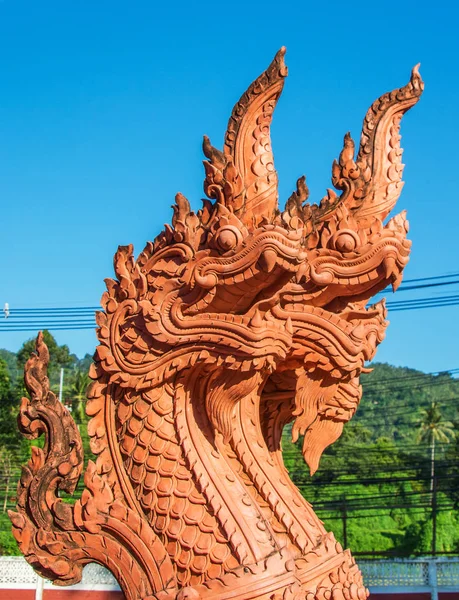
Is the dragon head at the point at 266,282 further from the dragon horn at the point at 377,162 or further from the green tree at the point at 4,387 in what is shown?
the green tree at the point at 4,387

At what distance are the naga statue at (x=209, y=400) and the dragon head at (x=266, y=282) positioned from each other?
0.01 m

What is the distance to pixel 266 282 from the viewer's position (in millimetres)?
4434

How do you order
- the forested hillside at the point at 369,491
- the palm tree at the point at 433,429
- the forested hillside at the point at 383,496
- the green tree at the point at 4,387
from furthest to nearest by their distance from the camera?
the palm tree at the point at 433,429 → the green tree at the point at 4,387 → the forested hillside at the point at 383,496 → the forested hillside at the point at 369,491

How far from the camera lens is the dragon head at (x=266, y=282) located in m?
4.51

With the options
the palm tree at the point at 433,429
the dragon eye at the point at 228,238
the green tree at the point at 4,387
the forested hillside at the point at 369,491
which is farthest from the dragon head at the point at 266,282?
the palm tree at the point at 433,429

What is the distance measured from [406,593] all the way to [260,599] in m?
8.57

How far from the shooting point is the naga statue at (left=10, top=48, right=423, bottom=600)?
14.3 ft

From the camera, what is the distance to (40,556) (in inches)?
181

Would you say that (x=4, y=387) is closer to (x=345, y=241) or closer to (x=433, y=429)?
(x=433, y=429)

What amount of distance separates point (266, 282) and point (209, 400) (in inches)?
30.9

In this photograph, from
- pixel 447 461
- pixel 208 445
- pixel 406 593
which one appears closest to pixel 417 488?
pixel 447 461

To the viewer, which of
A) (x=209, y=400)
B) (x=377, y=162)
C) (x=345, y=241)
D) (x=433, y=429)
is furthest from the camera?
(x=433, y=429)

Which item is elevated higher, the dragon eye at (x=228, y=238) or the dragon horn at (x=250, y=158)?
the dragon horn at (x=250, y=158)

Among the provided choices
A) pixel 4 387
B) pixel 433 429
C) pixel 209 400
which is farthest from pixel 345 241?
pixel 433 429
